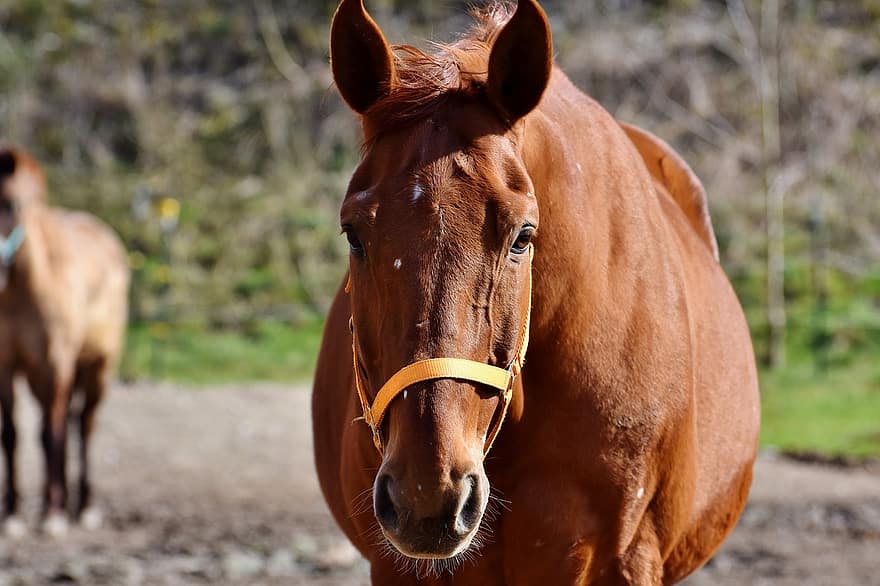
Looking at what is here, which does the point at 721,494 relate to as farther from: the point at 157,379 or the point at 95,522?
the point at 157,379

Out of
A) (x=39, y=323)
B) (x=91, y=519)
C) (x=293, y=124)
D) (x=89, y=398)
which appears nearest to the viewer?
(x=91, y=519)

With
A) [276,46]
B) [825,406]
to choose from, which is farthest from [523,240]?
[276,46]

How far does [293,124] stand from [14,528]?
9.27 m

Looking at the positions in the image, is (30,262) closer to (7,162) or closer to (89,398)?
(7,162)

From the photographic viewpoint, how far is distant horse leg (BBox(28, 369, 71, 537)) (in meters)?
7.46

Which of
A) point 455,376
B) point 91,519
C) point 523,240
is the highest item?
point 523,240

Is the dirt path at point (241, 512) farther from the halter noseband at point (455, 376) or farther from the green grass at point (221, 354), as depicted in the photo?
the halter noseband at point (455, 376)

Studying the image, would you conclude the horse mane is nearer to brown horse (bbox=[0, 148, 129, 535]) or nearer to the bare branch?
brown horse (bbox=[0, 148, 129, 535])

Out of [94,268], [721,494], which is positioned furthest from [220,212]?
[721,494]

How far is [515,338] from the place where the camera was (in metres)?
2.13

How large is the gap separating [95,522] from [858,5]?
42.0 ft

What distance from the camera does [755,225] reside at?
13.5 meters

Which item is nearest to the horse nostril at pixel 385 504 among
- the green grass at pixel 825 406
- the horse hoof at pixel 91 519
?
the horse hoof at pixel 91 519

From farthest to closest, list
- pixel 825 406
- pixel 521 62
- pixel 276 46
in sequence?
pixel 276 46 → pixel 825 406 → pixel 521 62
